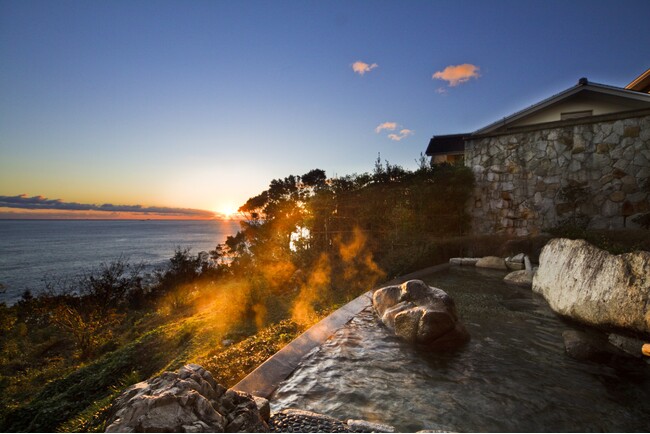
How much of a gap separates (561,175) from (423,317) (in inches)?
451

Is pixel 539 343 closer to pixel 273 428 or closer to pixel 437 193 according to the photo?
pixel 273 428

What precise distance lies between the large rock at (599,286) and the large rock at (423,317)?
7.61 feet

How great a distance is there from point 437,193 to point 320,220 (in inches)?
213

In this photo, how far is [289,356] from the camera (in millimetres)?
4094

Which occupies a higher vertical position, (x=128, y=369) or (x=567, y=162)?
(x=567, y=162)

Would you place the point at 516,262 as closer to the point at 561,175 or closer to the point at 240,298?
the point at 561,175

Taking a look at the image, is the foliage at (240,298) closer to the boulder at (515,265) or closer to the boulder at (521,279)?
the boulder at (515,265)

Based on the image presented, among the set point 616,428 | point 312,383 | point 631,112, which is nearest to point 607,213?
point 631,112

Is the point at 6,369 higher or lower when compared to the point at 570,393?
lower

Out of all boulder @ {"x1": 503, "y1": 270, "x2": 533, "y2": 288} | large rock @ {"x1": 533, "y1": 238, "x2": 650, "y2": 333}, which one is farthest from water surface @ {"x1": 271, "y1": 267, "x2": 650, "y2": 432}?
boulder @ {"x1": 503, "y1": 270, "x2": 533, "y2": 288}

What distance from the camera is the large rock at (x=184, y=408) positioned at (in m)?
1.93

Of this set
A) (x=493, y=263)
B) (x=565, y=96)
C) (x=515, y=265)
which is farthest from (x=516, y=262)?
(x=565, y=96)

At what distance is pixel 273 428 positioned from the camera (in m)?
2.64

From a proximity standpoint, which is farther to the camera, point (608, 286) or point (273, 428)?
point (608, 286)
